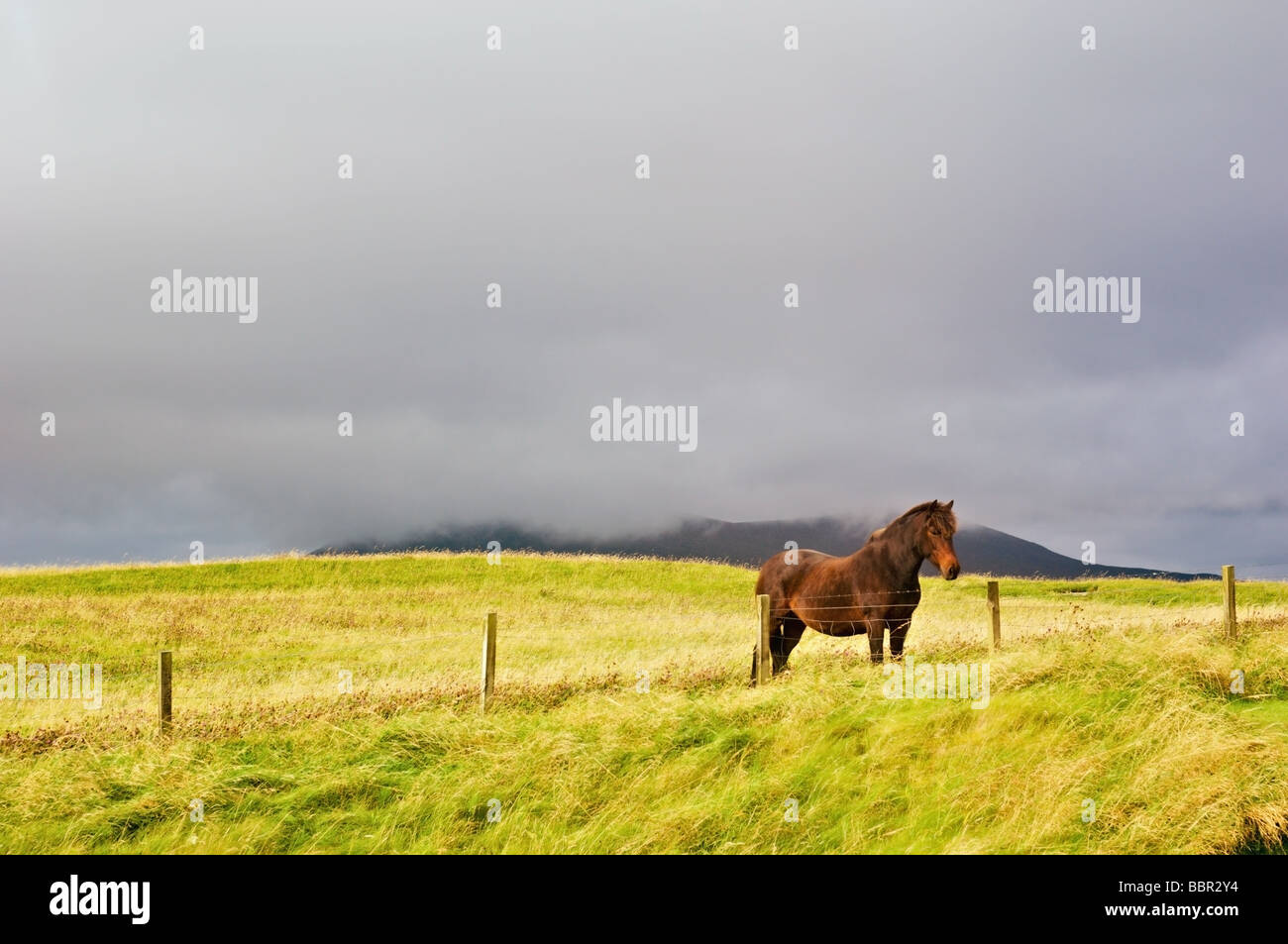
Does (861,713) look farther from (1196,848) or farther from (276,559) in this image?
(276,559)

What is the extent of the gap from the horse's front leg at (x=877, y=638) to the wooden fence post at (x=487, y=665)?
5989 millimetres

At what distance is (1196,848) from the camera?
6.75 m

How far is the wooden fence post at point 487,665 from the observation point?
467 inches

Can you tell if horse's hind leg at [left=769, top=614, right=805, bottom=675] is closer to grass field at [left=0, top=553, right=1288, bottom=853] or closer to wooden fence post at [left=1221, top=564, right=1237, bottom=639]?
grass field at [left=0, top=553, right=1288, bottom=853]

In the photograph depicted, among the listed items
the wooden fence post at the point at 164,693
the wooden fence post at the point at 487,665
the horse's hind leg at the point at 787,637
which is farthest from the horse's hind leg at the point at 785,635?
the wooden fence post at the point at 164,693

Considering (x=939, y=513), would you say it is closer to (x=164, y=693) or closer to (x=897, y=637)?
(x=897, y=637)

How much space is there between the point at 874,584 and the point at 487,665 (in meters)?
6.38

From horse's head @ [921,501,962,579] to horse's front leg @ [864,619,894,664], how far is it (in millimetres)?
1419

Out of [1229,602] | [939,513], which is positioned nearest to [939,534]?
[939,513]

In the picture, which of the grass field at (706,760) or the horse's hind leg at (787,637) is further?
the horse's hind leg at (787,637)

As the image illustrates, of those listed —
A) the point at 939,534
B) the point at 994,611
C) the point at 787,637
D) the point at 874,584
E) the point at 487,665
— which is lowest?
the point at 787,637

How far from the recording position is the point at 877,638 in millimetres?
13586

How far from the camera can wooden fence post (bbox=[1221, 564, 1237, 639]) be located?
1396cm

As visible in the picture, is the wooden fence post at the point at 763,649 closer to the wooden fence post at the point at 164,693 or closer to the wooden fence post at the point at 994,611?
the wooden fence post at the point at 994,611
